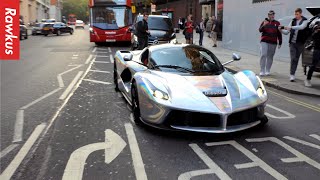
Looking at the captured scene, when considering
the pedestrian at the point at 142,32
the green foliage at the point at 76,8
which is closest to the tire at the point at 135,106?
the pedestrian at the point at 142,32

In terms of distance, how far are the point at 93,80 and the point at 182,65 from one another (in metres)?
4.65

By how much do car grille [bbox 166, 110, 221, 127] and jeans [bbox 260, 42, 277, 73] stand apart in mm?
6453

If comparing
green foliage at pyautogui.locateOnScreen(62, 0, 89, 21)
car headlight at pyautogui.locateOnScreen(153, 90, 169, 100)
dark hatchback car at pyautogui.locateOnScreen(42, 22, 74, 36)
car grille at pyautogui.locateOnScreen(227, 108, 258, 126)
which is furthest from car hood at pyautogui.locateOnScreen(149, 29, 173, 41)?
green foliage at pyautogui.locateOnScreen(62, 0, 89, 21)

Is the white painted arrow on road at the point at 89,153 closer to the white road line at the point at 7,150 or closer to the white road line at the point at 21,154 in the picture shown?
the white road line at the point at 21,154

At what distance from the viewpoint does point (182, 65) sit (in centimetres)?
641

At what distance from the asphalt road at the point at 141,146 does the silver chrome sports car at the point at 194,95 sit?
243mm

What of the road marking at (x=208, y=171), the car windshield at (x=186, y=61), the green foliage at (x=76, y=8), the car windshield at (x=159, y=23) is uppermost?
the green foliage at (x=76, y=8)

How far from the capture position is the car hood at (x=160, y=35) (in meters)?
18.4

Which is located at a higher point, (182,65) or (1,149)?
(182,65)

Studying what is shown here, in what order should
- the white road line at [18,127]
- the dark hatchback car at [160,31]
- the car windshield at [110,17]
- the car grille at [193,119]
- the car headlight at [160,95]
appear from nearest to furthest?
the car grille at [193,119] < the car headlight at [160,95] < the white road line at [18,127] < the dark hatchback car at [160,31] < the car windshield at [110,17]

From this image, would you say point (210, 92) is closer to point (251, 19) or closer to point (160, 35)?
point (160, 35)

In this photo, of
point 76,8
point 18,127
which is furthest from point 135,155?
point 76,8

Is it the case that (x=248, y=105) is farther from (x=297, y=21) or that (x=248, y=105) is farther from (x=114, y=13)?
(x=114, y=13)

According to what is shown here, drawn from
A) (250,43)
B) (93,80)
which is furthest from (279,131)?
(250,43)
